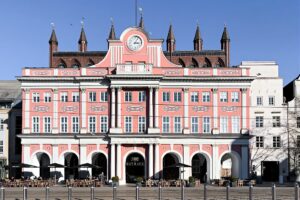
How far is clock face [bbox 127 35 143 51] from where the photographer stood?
211 feet

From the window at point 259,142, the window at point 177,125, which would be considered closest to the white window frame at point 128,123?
the window at point 177,125

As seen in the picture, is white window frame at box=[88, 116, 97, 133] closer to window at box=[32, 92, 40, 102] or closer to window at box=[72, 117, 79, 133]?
window at box=[72, 117, 79, 133]

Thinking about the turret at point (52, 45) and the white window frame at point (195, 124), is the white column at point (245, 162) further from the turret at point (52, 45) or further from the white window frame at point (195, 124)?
the turret at point (52, 45)

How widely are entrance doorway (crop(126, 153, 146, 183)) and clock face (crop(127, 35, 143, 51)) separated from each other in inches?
506

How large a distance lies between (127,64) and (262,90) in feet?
62.6

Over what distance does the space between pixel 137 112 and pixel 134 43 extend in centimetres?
855

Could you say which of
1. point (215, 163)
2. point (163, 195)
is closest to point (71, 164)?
point (215, 163)

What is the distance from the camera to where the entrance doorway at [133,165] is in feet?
208

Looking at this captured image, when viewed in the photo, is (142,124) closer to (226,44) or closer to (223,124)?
(223,124)

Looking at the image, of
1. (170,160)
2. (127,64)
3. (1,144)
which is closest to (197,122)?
(170,160)

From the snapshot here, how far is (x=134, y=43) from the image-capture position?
212 feet

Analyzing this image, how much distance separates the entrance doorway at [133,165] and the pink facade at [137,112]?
13 cm

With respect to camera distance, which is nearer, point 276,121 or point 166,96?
point 166,96

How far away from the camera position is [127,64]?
204ft
